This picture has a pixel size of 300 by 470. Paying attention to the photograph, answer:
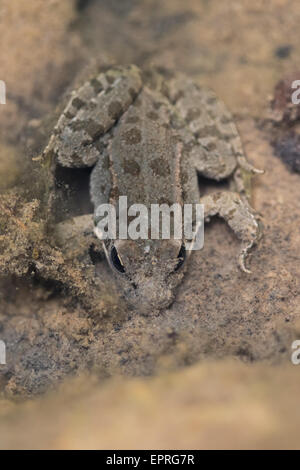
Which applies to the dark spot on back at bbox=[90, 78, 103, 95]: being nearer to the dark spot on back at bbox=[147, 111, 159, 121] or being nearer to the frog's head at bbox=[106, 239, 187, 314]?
the dark spot on back at bbox=[147, 111, 159, 121]

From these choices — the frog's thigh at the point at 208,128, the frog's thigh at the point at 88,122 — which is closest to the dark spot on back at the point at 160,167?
the frog's thigh at the point at 208,128

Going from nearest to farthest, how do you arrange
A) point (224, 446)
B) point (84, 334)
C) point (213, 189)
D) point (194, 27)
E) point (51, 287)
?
point (224, 446)
point (84, 334)
point (51, 287)
point (213, 189)
point (194, 27)

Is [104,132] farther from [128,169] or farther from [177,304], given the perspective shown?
[177,304]

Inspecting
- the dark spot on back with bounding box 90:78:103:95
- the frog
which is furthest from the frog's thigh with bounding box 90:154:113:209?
the dark spot on back with bounding box 90:78:103:95

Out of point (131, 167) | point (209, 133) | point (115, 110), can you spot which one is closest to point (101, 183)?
point (131, 167)

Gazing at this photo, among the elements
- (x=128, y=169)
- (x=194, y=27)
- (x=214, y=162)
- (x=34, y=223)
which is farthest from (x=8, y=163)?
(x=194, y=27)

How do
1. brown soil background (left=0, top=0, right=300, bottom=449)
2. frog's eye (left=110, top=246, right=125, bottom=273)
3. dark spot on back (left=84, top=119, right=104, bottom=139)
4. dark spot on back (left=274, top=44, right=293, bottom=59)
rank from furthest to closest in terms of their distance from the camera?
dark spot on back (left=274, top=44, right=293, bottom=59)
dark spot on back (left=84, top=119, right=104, bottom=139)
frog's eye (left=110, top=246, right=125, bottom=273)
brown soil background (left=0, top=0, right=300, bottom=449)
